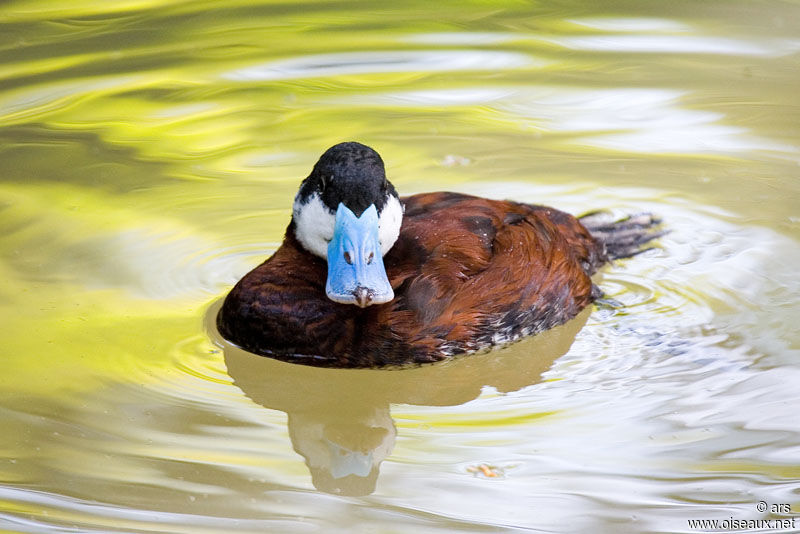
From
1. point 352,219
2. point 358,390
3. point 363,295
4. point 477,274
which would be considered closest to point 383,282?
point 363,295

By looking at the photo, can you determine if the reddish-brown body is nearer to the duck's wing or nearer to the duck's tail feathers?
the duck's wing

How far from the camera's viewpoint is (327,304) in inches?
194

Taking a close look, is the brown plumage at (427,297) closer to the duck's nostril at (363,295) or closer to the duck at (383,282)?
the duck at (383,282)

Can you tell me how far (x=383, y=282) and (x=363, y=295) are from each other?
13 centimetres

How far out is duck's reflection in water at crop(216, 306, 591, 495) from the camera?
4.38 m

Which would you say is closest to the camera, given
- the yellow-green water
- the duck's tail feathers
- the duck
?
the yellow-green water

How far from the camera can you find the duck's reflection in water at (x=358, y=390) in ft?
14.4

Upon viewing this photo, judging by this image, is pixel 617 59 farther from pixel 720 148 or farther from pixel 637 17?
pixel 720 148

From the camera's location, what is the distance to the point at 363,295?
15.0 ft

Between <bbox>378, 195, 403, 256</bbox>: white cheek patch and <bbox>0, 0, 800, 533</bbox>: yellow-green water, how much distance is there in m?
0.57

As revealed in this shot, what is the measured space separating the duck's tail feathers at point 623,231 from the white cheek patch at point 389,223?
1404 millimetres

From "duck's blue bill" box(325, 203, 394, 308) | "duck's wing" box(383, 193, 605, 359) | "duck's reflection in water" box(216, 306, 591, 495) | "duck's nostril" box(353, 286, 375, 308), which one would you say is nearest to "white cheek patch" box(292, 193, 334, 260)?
"duck's blue bill" box(325, 203, 394, 308)

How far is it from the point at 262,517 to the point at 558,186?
346cm

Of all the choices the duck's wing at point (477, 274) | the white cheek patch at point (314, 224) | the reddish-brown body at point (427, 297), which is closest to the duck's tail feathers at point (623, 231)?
the duck's wing at point (477, 274)
